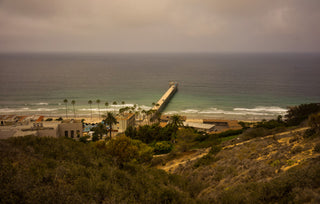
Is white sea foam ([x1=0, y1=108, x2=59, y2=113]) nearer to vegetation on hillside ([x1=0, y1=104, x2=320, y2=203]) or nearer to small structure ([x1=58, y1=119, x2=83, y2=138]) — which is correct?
small structure ([x1=58, y1=119, x2=83, y2=138])

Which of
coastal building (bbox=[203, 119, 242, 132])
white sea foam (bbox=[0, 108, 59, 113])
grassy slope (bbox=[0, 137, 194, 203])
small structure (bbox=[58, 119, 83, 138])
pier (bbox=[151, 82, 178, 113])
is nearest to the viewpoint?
grassy slope (bbox=[0, 137, 194, 203])

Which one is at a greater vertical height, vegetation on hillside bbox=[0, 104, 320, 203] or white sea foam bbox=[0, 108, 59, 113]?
vegetation on hillside bbox=[0, 104, 320, 203]

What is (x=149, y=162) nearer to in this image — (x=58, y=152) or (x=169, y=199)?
(x=58, y=152)

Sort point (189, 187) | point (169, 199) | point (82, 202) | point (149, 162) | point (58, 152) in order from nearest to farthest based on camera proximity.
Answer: point (82, 202) < point (169, 199) < point (189, 187) < point (58, 152) < point (149, 162)

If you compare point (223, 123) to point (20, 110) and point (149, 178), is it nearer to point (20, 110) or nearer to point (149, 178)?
point (149, 178)

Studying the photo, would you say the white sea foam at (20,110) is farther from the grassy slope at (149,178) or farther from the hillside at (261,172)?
the hillside at (261,172)

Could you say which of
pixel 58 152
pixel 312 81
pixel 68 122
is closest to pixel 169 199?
pixel 58 152

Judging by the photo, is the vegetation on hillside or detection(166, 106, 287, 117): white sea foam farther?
detection(166, 106, 287, 117): white sea foam

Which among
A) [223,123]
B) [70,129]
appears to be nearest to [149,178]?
[70,129]

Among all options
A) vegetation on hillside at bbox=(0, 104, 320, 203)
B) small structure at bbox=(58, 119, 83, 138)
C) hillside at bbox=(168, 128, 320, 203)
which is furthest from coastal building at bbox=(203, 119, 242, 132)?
small structure at bbox=(58, 119, 83, 138)
